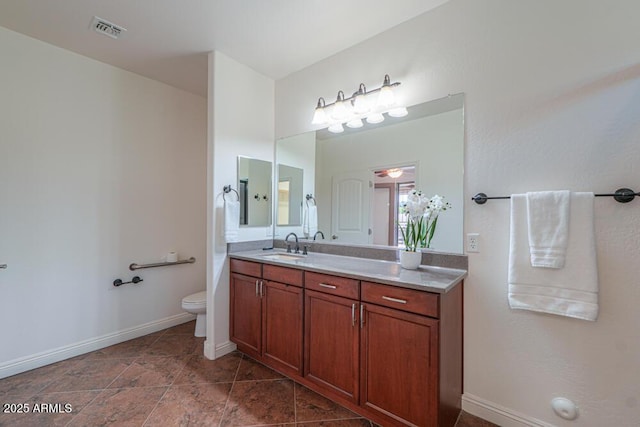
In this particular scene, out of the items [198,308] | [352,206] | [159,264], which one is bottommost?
[198,308]

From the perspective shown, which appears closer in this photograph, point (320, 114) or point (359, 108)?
point (359, 108)

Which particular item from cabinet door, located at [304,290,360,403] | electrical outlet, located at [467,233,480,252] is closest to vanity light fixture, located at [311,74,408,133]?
electrical outlet, located at [467,233,480,252]

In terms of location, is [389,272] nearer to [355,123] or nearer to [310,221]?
[310,221]

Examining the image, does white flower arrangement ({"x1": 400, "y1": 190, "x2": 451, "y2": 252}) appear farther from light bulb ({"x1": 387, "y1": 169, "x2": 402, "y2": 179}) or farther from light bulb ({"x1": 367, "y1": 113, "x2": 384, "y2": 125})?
light bulb ({"x1": 367, "y1": 113, "x2": 384, "y2": 125})

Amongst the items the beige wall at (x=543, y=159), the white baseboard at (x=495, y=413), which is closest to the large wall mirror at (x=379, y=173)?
the beige wall at (x=543, y=159)

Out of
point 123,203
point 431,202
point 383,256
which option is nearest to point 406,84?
point 431,202

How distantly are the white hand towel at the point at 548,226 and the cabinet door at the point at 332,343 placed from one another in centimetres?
102

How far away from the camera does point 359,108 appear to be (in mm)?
2193

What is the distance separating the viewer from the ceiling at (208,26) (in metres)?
1.85

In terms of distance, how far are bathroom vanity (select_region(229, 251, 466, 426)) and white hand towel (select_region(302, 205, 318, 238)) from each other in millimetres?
509

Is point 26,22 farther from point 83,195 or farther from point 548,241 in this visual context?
point 548,241

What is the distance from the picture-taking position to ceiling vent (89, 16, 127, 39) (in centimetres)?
199

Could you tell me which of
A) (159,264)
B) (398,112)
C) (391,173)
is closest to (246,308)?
(159,264)

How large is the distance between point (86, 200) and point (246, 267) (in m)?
1.61
